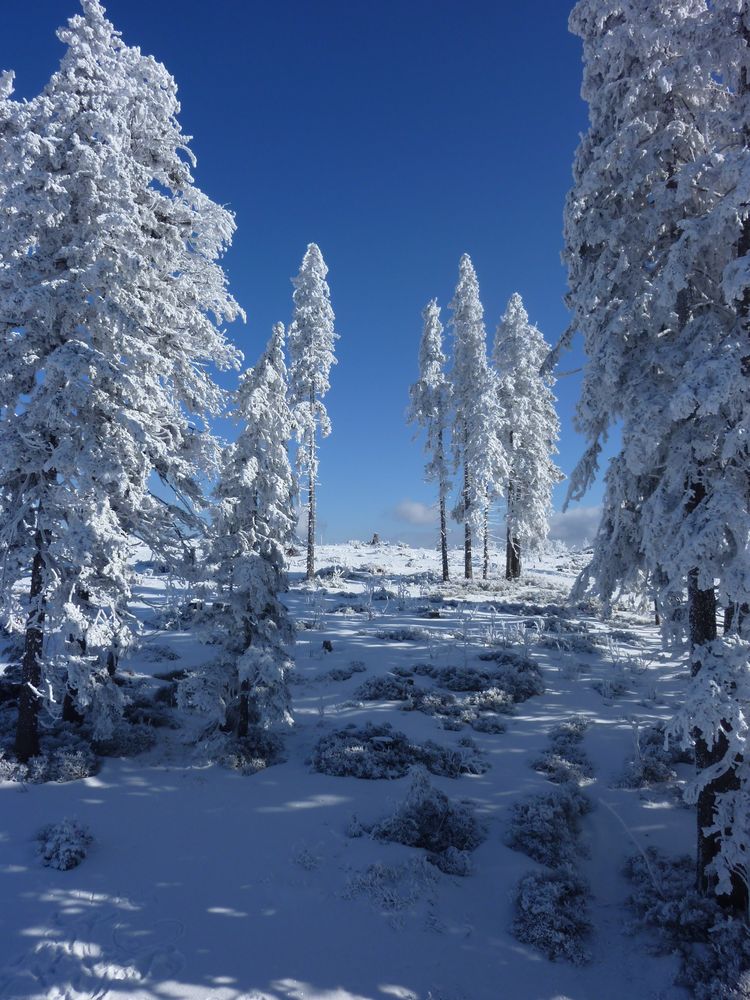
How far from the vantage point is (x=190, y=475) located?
38.1 ft

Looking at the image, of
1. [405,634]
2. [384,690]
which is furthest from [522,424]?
[384,690]

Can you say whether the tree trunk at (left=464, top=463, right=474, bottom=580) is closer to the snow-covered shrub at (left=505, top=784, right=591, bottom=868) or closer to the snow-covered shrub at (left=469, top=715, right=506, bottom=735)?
the snow-covered shrub at (left=469, top=715, right=506, bottom=735)

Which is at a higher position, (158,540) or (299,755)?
(158,540)

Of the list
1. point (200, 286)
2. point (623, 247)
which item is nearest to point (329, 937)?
point (623, 247)

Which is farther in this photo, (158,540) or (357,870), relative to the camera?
(158,540)

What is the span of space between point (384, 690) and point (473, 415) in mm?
19119

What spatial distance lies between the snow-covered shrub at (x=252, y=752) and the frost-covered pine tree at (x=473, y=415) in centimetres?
2032

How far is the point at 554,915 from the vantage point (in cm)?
654

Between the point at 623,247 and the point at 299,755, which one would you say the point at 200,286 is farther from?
the point at 299,755

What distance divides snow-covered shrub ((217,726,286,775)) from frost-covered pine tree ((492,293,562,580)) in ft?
73.6

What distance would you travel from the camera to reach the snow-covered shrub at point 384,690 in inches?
523

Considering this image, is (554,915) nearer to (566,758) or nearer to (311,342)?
(566,758)

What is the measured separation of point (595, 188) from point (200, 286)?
366 inches

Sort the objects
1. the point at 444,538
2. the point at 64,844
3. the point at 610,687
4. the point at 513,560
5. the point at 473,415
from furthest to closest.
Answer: the point at 513,560 → the point at 444,538 → the point at 473,415 → the point at 610,687 → the point at 64,844
